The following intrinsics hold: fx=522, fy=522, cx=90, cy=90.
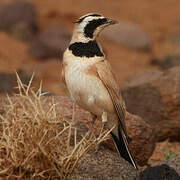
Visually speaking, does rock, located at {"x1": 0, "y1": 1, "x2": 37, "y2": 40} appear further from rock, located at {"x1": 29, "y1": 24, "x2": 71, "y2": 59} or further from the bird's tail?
the bird's tail

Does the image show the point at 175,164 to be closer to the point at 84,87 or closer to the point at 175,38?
the point at 84,87

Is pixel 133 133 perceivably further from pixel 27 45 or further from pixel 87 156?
pixel 27 45

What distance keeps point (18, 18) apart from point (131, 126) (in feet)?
29.7

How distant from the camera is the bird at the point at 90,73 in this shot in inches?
191

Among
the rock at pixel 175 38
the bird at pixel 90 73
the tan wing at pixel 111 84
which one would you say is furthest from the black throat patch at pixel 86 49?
the rock at pixel 175 38

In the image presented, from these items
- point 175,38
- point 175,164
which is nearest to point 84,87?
point 175,164

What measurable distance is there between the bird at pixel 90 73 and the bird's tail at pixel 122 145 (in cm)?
24

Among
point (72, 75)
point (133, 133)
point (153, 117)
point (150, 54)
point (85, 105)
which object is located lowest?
point (150, 54)

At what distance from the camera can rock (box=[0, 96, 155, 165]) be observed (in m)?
5.59

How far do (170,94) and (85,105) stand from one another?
8.01ft

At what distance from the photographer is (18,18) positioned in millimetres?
14250

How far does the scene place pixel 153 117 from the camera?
7332mm

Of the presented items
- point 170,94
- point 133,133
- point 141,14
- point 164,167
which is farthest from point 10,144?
point 141,14

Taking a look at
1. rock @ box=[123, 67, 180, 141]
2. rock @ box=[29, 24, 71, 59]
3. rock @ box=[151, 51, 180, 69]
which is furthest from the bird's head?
rock @ box=[29, 24, 71, 59]
